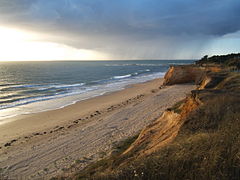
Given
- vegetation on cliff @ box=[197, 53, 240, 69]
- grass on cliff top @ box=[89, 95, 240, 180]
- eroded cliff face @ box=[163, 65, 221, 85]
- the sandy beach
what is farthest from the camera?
eroded cliff face @ box=[163, 65, 221, 85]

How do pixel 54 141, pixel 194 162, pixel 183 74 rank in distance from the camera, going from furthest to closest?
pixel 183 74 < pixel 54 141 < pixel 194 162

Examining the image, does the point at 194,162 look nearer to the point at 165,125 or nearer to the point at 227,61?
the point at 165,125

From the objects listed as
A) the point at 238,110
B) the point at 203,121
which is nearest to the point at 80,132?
the point at 203,121

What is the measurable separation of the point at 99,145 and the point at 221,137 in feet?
20.5

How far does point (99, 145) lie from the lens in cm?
891

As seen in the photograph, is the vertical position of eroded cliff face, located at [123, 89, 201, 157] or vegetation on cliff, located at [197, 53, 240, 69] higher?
vegetation on cliff, located at [197, 53, 240, 69]

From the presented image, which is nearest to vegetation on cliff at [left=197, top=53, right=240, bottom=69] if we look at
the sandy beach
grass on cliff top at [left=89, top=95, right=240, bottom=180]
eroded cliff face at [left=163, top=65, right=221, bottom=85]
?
eroded cliff face at [left=163, top=65, right=221, bottom=85]

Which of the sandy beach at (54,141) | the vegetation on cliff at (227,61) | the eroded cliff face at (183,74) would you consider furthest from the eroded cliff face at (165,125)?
the eroded cliff face at (183,74)

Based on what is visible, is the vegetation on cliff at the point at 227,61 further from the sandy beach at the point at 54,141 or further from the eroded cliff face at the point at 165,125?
the eroded cliff face at the point at 165,125

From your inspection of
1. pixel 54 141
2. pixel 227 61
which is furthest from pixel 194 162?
pixel 227 61

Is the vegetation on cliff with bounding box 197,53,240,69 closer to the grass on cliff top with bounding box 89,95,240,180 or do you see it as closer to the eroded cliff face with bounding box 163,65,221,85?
the eroded cliff face with bounding box 163,65,221,85

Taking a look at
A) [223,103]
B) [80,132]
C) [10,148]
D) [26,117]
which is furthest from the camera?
[26,117]

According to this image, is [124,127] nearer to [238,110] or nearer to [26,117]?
[238,110]

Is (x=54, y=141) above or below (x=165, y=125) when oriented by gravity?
below
